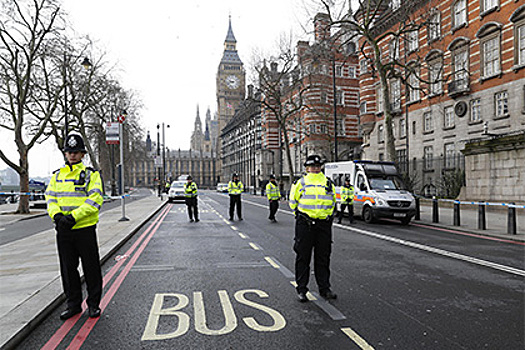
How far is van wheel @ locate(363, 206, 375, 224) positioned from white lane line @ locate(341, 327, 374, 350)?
10649 millimetres

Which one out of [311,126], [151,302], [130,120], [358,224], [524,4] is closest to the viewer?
[151,302]

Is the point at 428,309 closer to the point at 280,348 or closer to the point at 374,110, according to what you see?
the point at 280,348

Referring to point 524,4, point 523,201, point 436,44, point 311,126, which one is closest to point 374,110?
point 436,44

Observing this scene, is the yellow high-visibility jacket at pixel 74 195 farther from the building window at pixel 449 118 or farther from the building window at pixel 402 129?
the building window at pixel 402 129

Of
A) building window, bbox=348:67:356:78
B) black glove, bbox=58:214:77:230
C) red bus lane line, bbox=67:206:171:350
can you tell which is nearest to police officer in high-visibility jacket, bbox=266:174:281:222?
red bus lane line, bbox=67:206:171:350

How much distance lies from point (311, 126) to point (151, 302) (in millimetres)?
47498

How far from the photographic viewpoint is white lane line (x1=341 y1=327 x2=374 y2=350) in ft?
12.1

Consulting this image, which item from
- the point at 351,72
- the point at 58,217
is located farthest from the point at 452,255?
the point at 351,72

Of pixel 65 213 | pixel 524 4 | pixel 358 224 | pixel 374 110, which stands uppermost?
pixel 524 4

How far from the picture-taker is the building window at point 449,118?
2947 centimetres

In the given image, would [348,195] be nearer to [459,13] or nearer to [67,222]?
[67,222]

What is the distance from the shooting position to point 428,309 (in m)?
4.75

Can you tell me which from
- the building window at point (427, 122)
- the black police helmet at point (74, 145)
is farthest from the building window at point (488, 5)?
the black police helmet at point (74, 145)

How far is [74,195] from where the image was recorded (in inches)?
174
